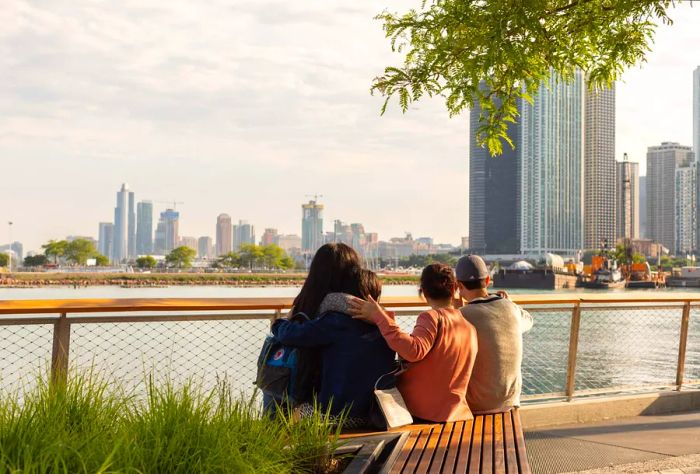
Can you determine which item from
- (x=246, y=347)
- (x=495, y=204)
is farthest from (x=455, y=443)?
(x=495, y=204)

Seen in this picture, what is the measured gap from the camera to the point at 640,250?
599 ft

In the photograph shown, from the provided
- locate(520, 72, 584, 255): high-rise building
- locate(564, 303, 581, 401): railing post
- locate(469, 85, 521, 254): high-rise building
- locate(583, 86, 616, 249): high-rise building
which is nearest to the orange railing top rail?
locate(564, 303, 581, 401): railing post

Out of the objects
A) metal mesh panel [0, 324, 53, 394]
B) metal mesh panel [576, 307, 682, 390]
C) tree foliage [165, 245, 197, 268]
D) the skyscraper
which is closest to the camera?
metal mesh panel [0, 324, 53, 394]

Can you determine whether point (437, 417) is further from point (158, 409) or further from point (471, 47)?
point (471, 47)

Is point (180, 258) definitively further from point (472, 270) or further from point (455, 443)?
point (455, 443)

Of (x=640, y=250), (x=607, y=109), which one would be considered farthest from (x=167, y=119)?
(x=640, y=250)

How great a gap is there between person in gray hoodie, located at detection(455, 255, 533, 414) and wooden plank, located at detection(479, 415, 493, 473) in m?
0.28

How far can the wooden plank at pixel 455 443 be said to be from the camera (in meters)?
2.92

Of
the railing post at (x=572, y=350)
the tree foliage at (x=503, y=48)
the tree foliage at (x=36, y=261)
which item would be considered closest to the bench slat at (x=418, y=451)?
the tree foliage at (x=503, y=48)

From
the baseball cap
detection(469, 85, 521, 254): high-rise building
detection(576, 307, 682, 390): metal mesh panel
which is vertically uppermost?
detection(469, 85, 521, 254): high-rise building

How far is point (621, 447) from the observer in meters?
5.23

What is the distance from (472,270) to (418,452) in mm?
1380

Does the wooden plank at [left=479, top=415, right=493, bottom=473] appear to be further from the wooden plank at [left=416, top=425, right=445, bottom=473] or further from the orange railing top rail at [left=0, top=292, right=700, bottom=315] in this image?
the orange railing top rail at [left=0, top=292, right=700, bottom=315]

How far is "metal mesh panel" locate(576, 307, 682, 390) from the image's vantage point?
8555mm
